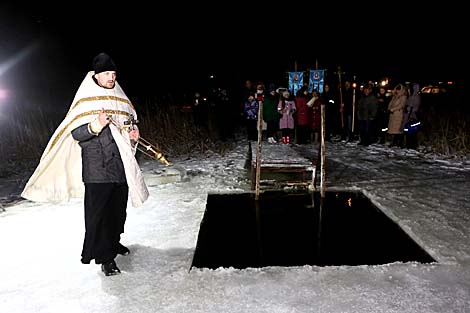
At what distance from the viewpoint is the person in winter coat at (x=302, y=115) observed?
36.6 ft

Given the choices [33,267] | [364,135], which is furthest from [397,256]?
[364,135]

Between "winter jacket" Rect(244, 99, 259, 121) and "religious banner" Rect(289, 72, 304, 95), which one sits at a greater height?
"religious banner" Rect(289, 72, 304, 95)

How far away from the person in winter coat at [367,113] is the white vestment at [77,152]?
28.1 ft

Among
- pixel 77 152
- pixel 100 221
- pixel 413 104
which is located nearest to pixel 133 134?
pixel 77 152

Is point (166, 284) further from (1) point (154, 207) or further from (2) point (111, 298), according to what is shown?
(1) point (154, 207)

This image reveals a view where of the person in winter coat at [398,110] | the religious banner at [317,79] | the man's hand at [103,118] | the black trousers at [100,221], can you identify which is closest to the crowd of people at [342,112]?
the person in winter coat at [398,110]

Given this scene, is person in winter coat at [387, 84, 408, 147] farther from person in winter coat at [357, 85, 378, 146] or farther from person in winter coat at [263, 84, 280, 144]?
person in winter coat at [263, 84, 280, 144]

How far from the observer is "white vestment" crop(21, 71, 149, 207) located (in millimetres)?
3150

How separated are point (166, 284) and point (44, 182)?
1.36 metres

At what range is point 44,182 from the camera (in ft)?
11.0

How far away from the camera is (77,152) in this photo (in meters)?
3.39

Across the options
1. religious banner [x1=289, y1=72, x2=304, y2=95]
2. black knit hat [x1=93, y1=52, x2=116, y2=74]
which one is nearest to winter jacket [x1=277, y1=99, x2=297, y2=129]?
religious banner [x1=289, y1=72, x2=304, y2=95]

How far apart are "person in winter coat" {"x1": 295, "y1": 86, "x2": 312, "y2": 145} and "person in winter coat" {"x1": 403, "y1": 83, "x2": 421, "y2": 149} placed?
2.55 metres

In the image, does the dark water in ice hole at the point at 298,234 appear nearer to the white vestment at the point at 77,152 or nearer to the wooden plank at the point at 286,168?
the wooden plank at the point at 286,168
